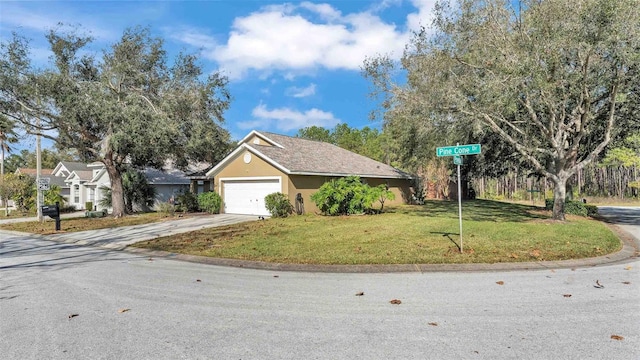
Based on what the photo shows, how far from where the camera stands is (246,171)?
20.2 metres

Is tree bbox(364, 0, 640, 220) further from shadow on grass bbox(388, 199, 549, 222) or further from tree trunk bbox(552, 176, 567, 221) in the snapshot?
shadow on grass bbox(388, 199, 549, 222)

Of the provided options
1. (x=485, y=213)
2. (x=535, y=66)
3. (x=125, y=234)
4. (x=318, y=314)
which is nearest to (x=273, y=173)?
(x=125, y=234)

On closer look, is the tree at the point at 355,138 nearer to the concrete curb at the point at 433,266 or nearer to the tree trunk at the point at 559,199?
the tree trunk at the point at 559,199

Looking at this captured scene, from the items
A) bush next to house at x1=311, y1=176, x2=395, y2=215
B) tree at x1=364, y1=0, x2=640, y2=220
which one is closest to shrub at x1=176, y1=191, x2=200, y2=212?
bush next to house at x1=311, y1=176, x2=395, y2=215

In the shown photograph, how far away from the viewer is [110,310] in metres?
4.95

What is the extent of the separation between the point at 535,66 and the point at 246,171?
1415 cm

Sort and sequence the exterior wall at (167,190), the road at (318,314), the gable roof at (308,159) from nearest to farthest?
the road at (318,314)
the gable roof at (308,159)
the exterior wall at (167,190)

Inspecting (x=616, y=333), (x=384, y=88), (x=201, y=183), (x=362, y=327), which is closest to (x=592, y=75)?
(x=384, y=88)

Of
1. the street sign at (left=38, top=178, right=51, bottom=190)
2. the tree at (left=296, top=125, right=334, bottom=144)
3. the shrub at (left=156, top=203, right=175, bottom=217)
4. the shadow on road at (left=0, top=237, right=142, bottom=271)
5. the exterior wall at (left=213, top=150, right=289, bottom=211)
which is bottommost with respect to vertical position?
the shadow on road at (left=0, top=237, right=142, bottom=271)

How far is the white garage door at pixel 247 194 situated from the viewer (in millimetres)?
19422

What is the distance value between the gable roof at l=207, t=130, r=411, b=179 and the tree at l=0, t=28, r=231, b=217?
3.34 m

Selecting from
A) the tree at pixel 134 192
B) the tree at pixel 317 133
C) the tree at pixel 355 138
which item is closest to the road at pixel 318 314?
the tree at pixel 134 192

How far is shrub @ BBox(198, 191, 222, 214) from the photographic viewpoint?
822 inches

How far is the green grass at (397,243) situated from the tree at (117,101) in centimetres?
781
